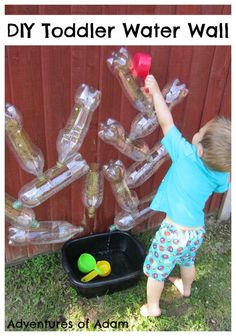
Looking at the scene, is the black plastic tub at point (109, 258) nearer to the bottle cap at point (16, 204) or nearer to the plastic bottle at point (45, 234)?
the plastic bottle at point (45, 234)

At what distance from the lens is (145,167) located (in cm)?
253

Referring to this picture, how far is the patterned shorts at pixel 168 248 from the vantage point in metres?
2.17

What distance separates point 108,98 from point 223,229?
56.5 inches

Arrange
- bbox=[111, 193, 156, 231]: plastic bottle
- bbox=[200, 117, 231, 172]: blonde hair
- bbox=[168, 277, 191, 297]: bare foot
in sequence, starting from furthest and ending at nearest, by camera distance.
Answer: bbox=[111, 193, 156, 231]: plastic bottle
bbox=[168, 277, 191, 297]: bare foot
bbox=[200, 117, 231, 172]: blonde hair

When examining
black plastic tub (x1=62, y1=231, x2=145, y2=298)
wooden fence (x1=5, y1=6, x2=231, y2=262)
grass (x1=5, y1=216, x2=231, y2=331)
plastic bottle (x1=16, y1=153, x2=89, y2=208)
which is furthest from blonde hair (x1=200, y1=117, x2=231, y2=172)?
grass (x1=5, y1=216, x2=231, y2=331)

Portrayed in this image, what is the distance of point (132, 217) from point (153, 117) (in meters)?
0.72

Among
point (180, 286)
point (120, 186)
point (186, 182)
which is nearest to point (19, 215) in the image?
point (120, 186)

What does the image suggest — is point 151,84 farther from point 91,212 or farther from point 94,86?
point 91,212

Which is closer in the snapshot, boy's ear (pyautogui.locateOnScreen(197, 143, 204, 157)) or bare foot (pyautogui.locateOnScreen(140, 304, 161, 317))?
boy's ear (pyautogui.locateOnScreen(197, 143, 204, 157))

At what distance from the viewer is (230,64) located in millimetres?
2512

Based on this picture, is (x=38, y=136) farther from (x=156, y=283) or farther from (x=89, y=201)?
(x=156, y=283)

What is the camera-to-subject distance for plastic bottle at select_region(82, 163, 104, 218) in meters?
2.44

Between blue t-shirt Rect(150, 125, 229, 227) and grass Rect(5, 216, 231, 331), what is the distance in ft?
2.07

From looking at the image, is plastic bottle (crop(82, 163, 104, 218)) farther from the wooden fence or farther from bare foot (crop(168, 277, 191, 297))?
bare foot (crop(168, 277, 191, 297))
